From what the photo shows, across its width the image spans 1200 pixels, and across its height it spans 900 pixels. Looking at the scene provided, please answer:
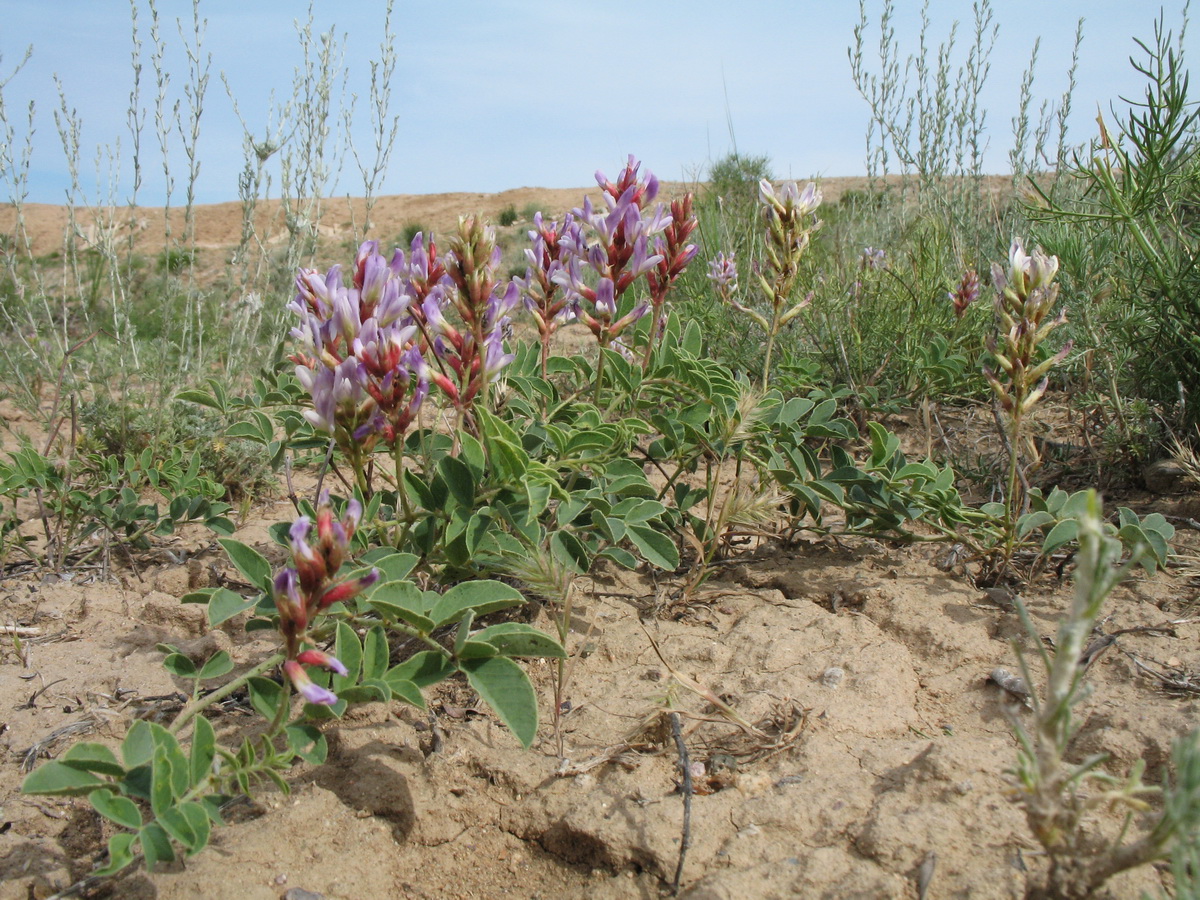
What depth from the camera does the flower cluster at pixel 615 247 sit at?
205 centimetres

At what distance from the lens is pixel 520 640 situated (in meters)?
1.44

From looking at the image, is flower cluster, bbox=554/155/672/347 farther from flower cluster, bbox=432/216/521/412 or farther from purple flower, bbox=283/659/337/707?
purple flower, bbox=283/659/337/707

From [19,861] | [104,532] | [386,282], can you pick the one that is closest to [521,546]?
[386,282]

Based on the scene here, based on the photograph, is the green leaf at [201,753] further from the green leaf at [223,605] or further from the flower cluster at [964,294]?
the flower cluster at [964,294]

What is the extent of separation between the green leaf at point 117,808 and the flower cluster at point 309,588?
0.91ft

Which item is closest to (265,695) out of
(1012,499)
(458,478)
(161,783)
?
(161,783)

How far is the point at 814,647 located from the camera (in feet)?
6.55

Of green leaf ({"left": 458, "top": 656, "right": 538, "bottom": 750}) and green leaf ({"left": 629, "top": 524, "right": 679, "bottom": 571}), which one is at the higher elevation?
green leaf ({"left": 629, "top": 524, "right": 679, "bottom": 571})

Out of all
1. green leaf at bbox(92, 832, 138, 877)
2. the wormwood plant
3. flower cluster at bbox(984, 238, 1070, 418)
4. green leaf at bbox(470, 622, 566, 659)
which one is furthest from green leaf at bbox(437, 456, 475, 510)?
flower cluster at bbox(984, 238, 1070, 418)

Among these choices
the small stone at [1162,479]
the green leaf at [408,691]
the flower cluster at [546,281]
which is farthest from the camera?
the small stone at [1162,479]

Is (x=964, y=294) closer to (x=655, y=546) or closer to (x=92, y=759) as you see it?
(x=655, y=546)

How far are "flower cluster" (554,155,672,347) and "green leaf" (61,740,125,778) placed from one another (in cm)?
135

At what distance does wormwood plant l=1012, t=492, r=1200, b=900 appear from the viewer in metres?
0.87

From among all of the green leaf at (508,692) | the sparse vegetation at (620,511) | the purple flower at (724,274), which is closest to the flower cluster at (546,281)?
the sparse vegetation at (620,511)
